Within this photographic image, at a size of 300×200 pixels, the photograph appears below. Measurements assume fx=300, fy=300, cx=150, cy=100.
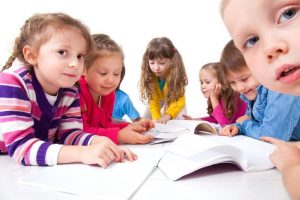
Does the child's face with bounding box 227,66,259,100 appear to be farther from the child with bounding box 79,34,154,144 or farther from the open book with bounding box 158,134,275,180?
the open book with bounding box 158,134,275,180

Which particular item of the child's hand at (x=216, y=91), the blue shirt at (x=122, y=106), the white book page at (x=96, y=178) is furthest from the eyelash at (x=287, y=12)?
the blue shirt at (x=122, y=106)

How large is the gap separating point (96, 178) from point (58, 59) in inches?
13.3

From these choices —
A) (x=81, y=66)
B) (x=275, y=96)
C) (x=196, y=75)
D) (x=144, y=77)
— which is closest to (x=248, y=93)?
(x=275, y=96)

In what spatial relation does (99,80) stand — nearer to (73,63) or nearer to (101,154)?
(73,63)

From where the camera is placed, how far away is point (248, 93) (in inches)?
45.1

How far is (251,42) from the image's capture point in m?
0.40

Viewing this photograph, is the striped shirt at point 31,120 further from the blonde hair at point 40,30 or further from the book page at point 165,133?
the book page at point 165,133

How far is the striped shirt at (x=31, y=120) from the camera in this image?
0.63 m

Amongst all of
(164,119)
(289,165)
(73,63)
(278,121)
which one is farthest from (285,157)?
(164,119)

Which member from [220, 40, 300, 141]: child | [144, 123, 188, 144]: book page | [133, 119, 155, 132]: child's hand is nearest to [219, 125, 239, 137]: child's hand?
[220, 40, 300, 141]: child

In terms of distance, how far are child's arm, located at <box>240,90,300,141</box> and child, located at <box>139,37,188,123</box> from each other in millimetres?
924

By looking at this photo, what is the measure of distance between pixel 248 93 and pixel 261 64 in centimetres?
79

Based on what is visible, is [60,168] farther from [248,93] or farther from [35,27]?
[248,93]

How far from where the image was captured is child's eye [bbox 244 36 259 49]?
1.27ft
